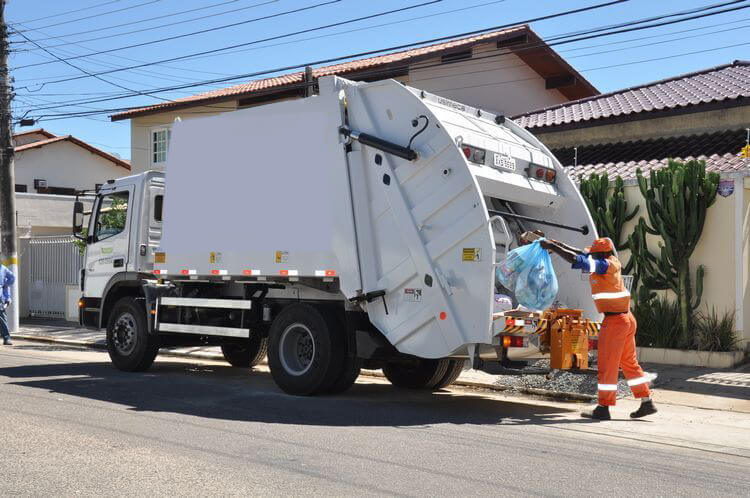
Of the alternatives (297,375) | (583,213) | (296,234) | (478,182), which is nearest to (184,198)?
(296,234)

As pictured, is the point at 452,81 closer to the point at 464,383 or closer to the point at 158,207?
the point at 158,207

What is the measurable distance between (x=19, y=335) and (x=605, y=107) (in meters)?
13.0

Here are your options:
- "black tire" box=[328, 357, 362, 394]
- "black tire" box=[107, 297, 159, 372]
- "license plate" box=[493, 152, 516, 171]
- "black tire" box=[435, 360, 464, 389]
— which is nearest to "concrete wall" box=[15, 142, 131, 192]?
"black tire" box=[107, 297, 159, 372]

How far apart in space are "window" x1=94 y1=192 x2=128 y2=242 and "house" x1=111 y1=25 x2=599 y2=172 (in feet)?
36.0

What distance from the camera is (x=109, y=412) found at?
8.14 metres

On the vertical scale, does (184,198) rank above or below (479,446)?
above

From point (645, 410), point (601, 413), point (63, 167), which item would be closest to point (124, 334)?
point (601, 413)

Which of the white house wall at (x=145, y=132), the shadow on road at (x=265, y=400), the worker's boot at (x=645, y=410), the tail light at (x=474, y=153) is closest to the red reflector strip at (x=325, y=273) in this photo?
the shadow on road at (x=265, y=400)

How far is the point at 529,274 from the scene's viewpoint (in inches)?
332

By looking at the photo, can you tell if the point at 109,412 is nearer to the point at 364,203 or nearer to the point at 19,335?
the point at 364,203

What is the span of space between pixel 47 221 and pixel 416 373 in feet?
58.8

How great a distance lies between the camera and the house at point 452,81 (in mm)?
24172

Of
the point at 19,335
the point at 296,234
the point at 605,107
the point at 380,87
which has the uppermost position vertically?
the point at 605,107

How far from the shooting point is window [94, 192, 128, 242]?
39.6 feet
